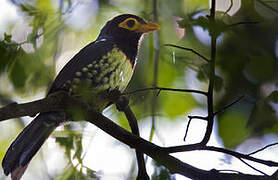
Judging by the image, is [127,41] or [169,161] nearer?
[169,161]

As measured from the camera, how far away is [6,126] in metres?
2.42

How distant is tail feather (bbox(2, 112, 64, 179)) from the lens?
66.2 inches

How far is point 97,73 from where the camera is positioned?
80.5 inches

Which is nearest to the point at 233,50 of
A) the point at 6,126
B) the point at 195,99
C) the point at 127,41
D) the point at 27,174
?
the point at 195,99

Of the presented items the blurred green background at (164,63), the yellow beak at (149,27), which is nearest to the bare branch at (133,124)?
the blurred green background at (164,63)

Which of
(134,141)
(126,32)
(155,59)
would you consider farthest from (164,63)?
(126,32)

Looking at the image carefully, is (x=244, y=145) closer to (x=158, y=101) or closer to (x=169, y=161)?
(x=169, y=161)

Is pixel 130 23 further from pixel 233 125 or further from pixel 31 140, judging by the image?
pixel 233 125

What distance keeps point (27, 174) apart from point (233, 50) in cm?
124

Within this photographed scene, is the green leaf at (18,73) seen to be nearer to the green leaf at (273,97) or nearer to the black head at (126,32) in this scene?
the green leaf at (273,97)

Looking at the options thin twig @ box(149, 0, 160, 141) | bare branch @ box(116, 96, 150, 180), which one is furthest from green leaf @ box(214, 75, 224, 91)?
bare branch @ box(116, 96, 150, 180)

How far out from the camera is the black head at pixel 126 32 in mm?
2252

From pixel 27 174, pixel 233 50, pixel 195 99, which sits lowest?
pixel 27 174

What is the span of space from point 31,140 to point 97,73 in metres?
0.45
